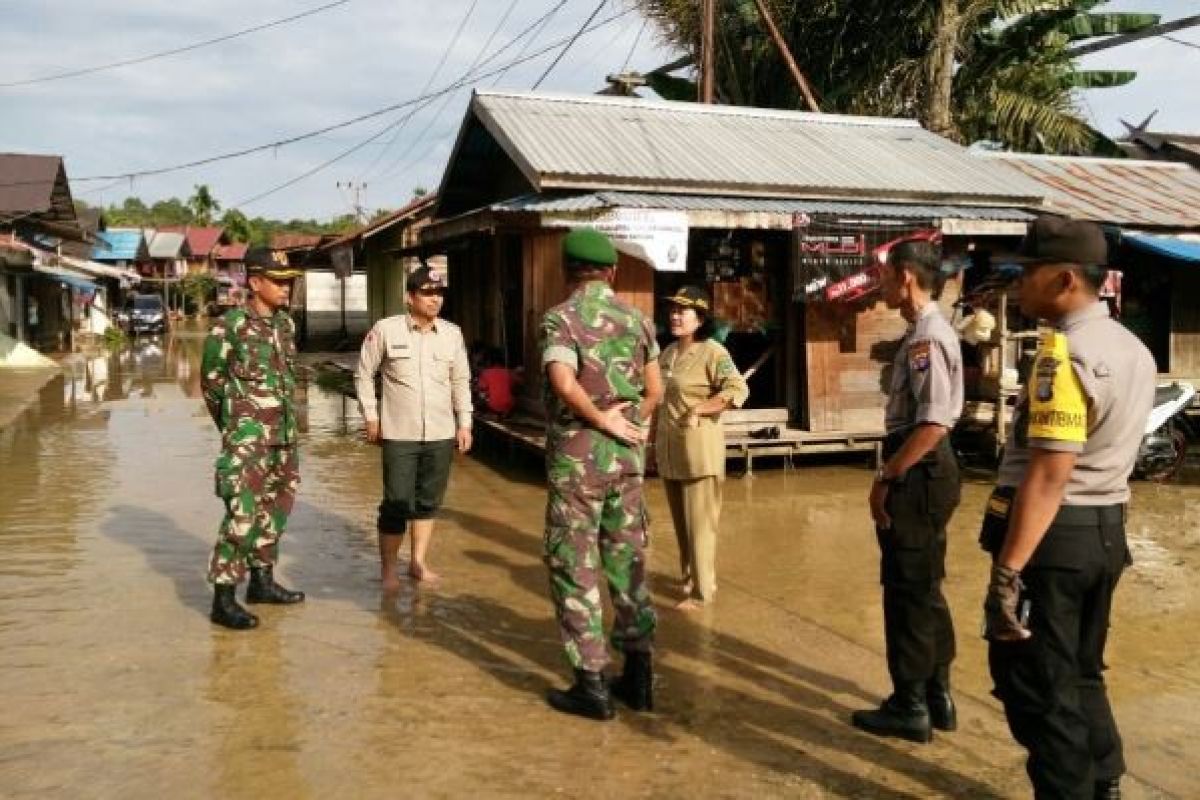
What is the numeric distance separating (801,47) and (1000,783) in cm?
1869

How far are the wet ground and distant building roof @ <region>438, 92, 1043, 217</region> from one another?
11.1 feet

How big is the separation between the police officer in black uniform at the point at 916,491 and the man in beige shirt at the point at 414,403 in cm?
263

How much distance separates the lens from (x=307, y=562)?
649cm

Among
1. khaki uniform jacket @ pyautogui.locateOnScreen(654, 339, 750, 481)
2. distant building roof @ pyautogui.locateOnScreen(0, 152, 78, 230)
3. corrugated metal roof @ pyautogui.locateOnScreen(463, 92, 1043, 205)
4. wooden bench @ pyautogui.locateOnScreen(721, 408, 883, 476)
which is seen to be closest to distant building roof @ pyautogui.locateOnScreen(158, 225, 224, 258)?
distant building roof @ pyautogui.locateOnScreen(0, 152, 78, 230)

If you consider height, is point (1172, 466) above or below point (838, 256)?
below

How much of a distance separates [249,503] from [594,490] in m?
2.10

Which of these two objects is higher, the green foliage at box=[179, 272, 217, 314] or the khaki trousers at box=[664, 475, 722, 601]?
the green foliage at box=[179, 272, 217, 314]

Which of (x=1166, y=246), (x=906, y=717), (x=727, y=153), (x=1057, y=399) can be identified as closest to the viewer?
(x=1057, y=399)

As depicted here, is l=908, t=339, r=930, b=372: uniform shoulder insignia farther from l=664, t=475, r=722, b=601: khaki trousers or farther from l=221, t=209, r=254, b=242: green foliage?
l=221, t=209, r=254, b=242: green foliage

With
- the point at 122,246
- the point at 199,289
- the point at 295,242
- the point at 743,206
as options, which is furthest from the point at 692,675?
the point at 199,289

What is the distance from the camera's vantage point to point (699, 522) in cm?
553

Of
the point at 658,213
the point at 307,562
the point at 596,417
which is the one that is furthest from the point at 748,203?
the point at 596,417

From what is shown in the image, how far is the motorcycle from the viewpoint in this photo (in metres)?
9.51

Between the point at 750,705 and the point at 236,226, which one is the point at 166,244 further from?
the point at 750,705
